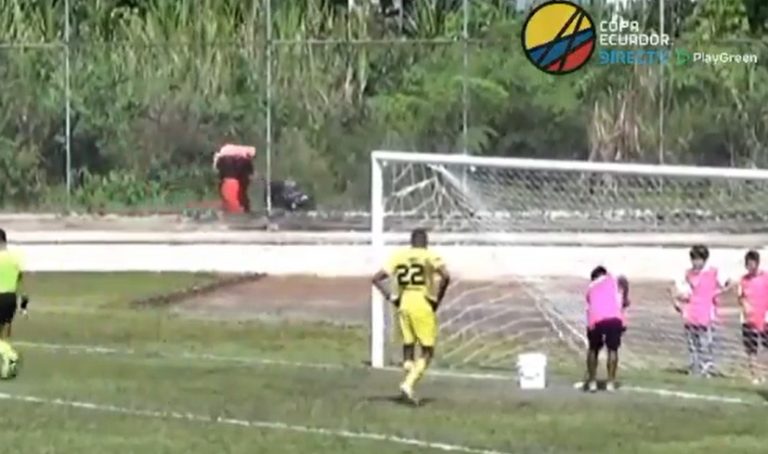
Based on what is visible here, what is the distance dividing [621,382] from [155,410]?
5.54m

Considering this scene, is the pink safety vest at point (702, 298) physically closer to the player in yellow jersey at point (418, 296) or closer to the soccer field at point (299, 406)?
the soccer field at point (299, 406)

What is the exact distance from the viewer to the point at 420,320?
1972 centimetres

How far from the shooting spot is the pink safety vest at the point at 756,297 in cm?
2267

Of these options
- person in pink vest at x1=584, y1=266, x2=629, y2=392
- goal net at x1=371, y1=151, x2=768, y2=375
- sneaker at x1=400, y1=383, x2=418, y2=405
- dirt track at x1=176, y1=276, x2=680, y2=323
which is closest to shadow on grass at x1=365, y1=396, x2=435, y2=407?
sneaker at x1=400, y1=383, x2=418, y2=405

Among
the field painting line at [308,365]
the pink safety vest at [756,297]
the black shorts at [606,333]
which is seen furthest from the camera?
the pink safety vest at [756,297]

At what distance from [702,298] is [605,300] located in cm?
227

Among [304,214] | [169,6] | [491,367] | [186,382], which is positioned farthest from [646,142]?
[186,382]

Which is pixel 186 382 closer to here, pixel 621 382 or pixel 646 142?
pixel 621 382

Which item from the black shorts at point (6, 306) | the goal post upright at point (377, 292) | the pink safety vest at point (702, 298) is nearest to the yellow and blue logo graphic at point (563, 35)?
the goal post upright at point (377, 292)

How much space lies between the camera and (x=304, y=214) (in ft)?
138

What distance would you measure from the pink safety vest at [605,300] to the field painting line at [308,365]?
86 centimetres

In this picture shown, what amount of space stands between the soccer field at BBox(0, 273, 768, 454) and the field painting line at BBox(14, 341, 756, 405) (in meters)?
0.03

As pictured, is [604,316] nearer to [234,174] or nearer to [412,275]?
[412,275]

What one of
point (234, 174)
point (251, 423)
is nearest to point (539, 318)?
point (251, 423)
